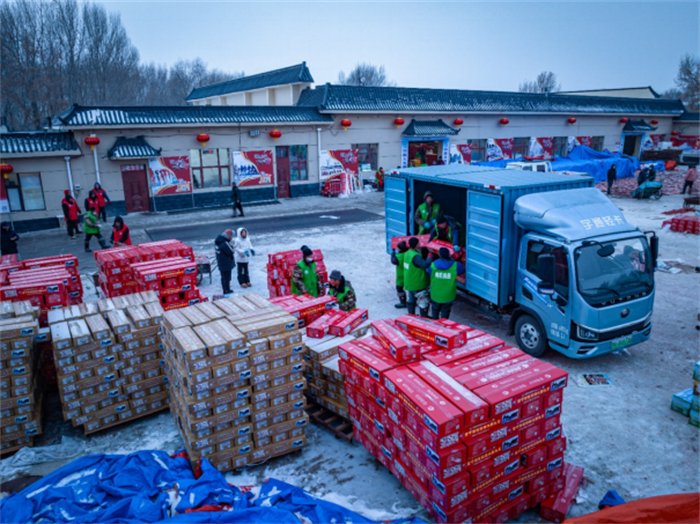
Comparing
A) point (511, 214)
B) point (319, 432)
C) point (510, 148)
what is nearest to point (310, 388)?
point (319, 432)

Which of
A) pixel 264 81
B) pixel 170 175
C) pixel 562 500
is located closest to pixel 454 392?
pixel 562 500

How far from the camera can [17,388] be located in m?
6.36

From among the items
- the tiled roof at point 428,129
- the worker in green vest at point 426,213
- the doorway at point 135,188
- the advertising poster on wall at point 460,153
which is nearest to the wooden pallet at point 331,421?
the worker in green vest at point 426,213

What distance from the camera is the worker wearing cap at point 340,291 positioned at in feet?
30.7

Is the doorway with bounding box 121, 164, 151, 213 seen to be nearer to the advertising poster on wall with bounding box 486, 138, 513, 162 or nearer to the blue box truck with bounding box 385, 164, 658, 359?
the blue box truck with bounding box 385, 164, 658, 359

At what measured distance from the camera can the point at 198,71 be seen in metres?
88.4

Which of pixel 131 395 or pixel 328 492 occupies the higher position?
pixel 131 395

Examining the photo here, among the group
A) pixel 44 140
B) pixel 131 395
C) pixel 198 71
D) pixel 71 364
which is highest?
pixel 198 71

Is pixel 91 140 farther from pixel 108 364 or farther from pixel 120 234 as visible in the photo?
pixel 108 364

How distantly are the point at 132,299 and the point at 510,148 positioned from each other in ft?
105

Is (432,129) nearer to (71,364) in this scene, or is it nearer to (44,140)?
(44,140)

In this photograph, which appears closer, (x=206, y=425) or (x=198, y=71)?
(x=206, y=425)

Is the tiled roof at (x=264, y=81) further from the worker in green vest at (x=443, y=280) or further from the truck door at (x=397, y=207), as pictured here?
the worker in green vest at (x=443, y=280)

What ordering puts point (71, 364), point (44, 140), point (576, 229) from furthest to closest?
1. point (44, 140)
2. point (576, 229)
3. point (71, 364)
